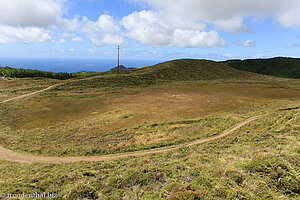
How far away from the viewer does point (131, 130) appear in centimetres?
1884

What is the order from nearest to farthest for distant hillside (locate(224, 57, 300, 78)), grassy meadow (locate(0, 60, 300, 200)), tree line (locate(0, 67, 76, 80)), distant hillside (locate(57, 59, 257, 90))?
grassy meadow (locate(0, 60, 300, 200)) → distant hillside (locate(57, 59, 257, 90)) → tree line (locate(0, 67, 76, 80)) → distant hillside (locate(224, 57, 300, 78))

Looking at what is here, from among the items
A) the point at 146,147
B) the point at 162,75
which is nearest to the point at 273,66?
the point at 162,75

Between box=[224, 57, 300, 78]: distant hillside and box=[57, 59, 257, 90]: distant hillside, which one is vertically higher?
box=[224, 57, 300, 78]: distant hillside

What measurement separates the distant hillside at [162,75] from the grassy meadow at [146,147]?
271cm

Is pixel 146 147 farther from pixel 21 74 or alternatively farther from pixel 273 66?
pixel 273 66

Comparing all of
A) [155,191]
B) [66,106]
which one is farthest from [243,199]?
[66,106]

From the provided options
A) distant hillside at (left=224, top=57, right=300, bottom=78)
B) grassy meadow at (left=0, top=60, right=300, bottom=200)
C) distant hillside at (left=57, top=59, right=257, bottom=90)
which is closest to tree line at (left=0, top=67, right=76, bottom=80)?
grassy meadow at (left=0, top=60, right=300, bottom=200)

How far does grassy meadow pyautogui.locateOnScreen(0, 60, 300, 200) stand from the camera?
4.84m

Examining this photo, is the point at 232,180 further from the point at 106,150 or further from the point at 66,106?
the point at 66,106

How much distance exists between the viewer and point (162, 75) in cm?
6612

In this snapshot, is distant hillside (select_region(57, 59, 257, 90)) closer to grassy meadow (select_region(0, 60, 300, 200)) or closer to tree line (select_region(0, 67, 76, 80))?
grassy meadow (select_region(0, 60, 300, 200))

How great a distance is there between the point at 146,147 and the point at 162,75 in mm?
53711

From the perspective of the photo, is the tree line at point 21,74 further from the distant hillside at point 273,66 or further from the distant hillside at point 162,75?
the distant hillside at point 273,66

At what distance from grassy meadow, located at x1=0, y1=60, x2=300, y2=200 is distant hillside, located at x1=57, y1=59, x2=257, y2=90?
2.71m
